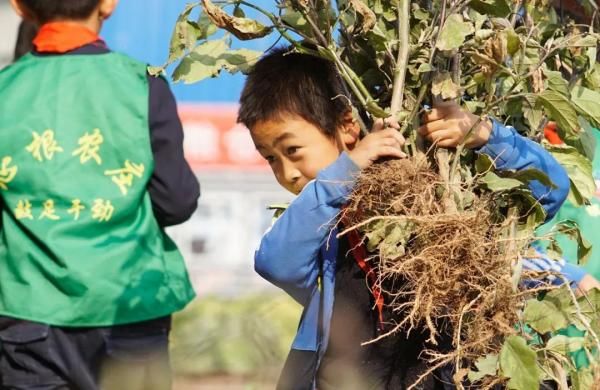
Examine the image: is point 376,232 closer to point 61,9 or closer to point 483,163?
point 483,163

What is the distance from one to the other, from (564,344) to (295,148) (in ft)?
1.95

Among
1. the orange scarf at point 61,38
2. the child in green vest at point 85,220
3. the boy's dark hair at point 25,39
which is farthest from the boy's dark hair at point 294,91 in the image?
the boy's dark hair at point 25,39

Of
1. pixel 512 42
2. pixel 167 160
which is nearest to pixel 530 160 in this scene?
pixel 512 42

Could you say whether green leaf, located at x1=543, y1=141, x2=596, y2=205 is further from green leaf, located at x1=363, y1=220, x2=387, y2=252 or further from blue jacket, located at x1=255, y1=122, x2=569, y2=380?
green leaf, located at x1=363, y1=220, x2=387, y2=252

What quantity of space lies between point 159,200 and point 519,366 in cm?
123

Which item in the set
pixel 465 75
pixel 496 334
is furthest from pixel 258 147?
pixel 496 334

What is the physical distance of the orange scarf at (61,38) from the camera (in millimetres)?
2746

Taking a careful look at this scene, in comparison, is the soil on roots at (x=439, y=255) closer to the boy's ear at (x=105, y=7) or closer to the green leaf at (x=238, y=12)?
the green leaf at (x=238, y=12)

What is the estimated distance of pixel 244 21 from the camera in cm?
195

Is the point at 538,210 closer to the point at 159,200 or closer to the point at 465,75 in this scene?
→ the point at 465,75

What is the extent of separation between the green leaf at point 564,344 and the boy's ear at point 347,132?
516mm

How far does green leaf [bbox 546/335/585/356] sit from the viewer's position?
1906 mm

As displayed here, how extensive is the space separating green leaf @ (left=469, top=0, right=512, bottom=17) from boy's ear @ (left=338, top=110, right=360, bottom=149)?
1.04 feet

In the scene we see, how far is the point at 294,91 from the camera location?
2.16 metres
